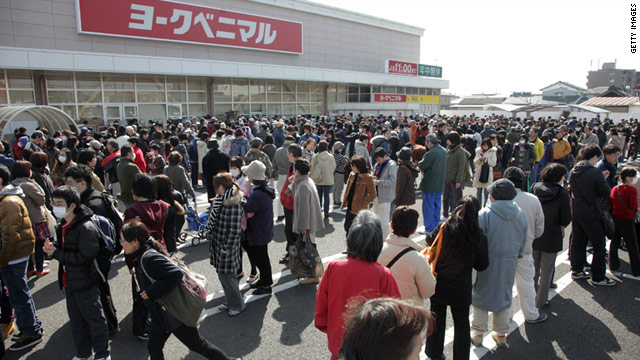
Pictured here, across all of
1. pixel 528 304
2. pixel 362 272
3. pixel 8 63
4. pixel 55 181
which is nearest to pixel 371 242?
pixel 362 272

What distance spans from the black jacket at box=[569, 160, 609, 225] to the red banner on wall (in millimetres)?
21567

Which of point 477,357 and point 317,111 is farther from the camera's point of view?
point 317,111

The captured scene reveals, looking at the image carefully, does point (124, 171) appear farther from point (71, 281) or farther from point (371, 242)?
point (371, 242)

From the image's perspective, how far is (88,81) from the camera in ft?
64.4

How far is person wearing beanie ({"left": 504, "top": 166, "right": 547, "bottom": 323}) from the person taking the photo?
4148 millimetres

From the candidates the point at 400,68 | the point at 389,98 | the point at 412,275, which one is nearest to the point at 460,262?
the point at 412,275

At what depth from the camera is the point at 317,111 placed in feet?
102

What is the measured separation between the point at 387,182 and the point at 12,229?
5322 mm

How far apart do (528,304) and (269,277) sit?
10.6 feet

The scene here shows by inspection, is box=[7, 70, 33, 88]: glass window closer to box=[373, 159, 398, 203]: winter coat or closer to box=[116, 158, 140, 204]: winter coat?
box=[116, 158, 140, 204]: winter coat

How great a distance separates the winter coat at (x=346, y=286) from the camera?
8.45ft

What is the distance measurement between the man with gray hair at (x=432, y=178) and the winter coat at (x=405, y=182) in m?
0.85

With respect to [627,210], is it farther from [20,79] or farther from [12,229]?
[20,79]

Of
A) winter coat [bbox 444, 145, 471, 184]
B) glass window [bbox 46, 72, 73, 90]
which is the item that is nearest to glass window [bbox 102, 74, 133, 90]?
glass window [bbox 46, 72, 73, 90]
